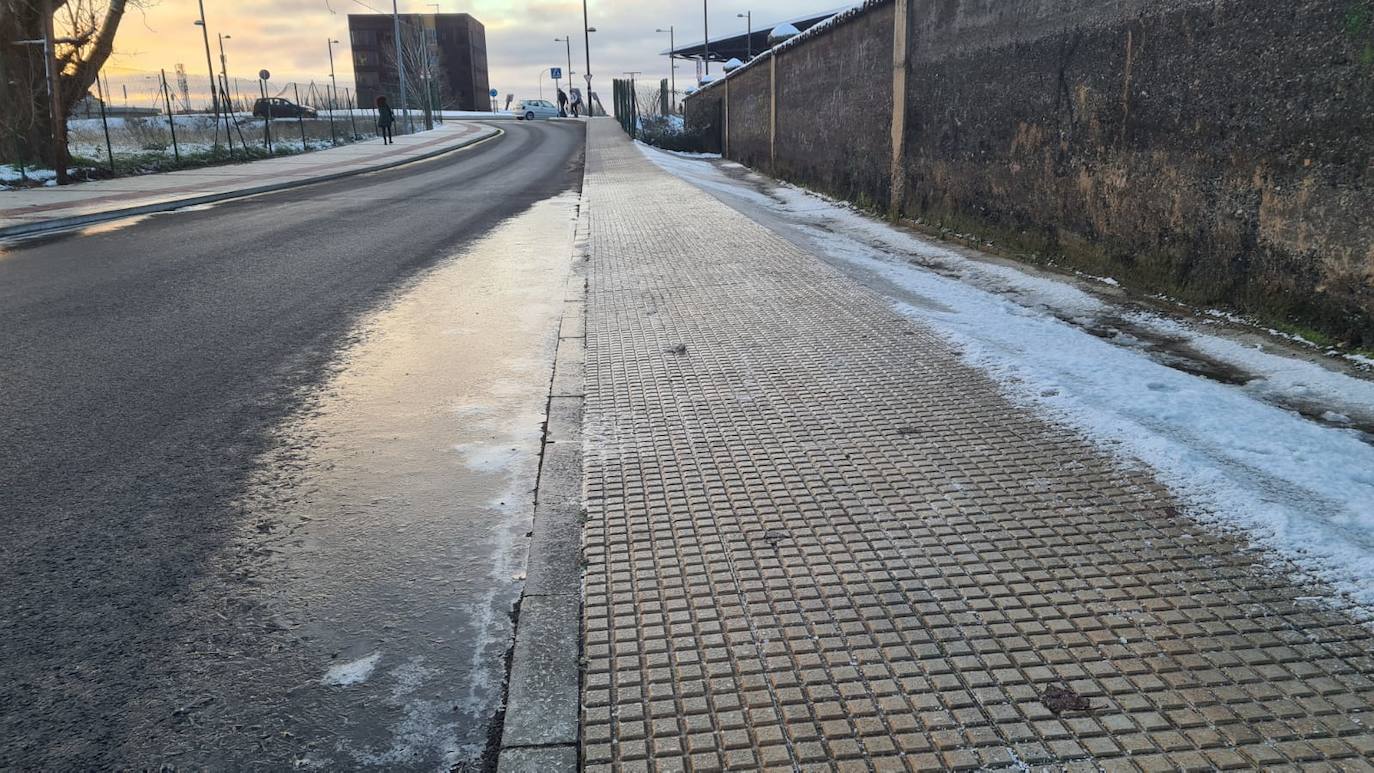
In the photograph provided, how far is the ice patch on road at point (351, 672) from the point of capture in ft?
8.21

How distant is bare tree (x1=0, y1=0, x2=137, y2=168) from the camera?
63.3ft

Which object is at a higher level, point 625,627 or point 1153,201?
point 1153,201

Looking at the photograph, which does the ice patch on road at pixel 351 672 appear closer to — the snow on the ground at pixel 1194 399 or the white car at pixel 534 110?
the snow on the ground at pixel 1194 399

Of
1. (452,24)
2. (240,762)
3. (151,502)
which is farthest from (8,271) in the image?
(452,24)

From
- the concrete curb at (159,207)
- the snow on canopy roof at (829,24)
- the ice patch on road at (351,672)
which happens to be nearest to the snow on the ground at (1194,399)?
the ice patch on road at (351,672)

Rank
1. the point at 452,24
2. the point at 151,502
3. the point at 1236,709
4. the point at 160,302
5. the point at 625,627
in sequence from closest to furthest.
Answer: the point at 1236,709
the point at 625,627
the point at 151,502
the point at 160,302
the point at 452,24

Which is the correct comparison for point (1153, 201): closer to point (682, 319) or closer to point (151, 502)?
point (682, 319)

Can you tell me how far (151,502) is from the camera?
142 inches

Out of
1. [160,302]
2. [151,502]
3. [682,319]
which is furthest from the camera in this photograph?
[160,302]

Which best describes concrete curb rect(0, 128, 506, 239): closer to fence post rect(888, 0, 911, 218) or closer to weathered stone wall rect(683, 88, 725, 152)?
weathered stone wall rect(683, 88, 725, 152)

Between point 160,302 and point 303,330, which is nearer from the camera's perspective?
point 303,330

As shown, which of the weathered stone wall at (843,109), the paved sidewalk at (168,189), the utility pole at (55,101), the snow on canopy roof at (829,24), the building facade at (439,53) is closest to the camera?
the weathered stone wall at (843,109)

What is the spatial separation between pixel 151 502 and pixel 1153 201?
22.6 ft

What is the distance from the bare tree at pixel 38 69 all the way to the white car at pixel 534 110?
40.2m
